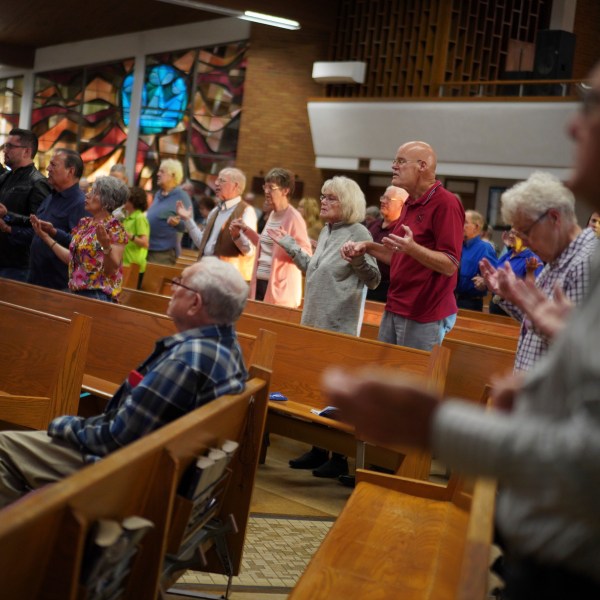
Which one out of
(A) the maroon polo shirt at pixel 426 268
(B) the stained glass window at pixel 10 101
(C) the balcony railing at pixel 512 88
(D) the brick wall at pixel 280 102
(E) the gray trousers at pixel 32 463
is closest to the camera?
(E) the gray trousers at pixel 32 463

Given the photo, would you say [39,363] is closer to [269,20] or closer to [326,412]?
[326,412]

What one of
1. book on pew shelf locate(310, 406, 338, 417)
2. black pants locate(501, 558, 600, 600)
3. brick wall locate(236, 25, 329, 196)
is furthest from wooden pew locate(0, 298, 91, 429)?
brick wall locate(236, 25, 329, 196)

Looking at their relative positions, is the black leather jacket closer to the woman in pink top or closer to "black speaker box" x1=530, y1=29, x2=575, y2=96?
the woman in pink top

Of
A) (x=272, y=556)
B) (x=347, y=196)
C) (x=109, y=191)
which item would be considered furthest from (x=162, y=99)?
(x=272, y=556)

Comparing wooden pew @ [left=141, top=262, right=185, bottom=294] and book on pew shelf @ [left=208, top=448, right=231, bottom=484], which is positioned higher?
wooden pew @ [left=141, top=262, right=185, bottom=294]

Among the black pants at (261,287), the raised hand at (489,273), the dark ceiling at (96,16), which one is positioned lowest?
the black pants at (261,287)

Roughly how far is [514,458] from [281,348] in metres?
3.38

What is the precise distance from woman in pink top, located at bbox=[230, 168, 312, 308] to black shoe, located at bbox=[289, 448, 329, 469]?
1.03 metres

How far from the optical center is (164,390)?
245cm

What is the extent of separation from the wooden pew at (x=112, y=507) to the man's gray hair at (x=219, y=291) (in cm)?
23

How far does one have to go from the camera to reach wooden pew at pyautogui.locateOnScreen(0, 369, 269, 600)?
4.93 ft

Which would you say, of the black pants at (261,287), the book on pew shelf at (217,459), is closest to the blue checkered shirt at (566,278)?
the book on pew shelf at (217,459)

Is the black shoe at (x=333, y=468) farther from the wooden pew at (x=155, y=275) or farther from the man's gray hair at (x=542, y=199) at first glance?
the wooden pew at (x=155, y=275)

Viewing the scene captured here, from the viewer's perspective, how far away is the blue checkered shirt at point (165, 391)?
2.44 meters
